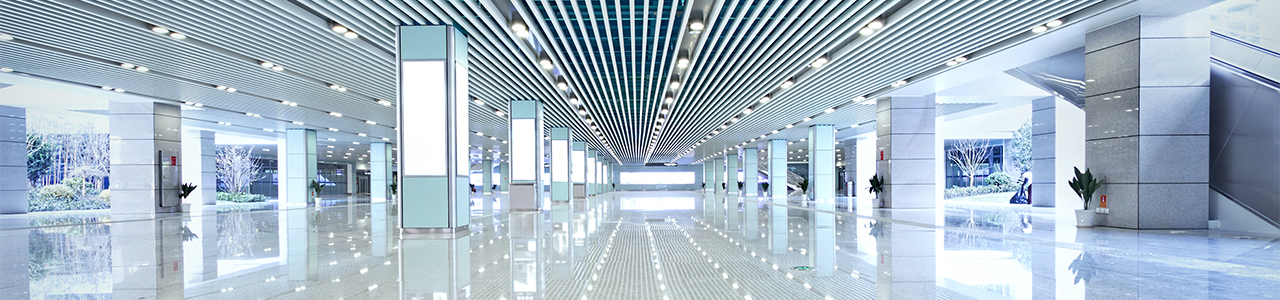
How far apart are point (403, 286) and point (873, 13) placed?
6652mm

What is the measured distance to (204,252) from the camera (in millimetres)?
6605

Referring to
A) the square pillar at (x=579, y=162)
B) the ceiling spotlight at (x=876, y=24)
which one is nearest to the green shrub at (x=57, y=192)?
the square pillar at (x=579, y=162)

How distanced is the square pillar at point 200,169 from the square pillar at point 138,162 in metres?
5.81

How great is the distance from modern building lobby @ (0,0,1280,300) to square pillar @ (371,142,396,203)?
13.4m

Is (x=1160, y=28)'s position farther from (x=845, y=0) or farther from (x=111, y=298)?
(x=111, y=298)

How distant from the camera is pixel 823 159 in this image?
81.8 ft

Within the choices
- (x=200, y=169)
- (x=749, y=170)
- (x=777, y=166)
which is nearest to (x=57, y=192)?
(x=200, y=169)

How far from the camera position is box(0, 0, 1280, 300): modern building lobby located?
471 centimetres

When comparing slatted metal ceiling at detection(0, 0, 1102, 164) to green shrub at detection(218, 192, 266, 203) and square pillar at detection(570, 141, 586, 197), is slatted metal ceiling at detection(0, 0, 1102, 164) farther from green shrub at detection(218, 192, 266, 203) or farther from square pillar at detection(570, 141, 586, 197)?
green shrub at detection(218, 192, 266, 203)

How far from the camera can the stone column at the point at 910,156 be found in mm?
16906

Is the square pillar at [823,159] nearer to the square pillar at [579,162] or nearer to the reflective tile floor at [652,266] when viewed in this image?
the square pillar at [579,162]

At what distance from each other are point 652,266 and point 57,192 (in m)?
27.9

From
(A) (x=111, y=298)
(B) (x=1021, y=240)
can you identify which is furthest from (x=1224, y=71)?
(A) (x=111, y=298)

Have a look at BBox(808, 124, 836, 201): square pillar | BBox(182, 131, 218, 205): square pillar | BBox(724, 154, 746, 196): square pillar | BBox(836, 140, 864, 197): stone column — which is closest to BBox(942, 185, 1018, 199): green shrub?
BBox(836, 140, 864, 197): stone column
